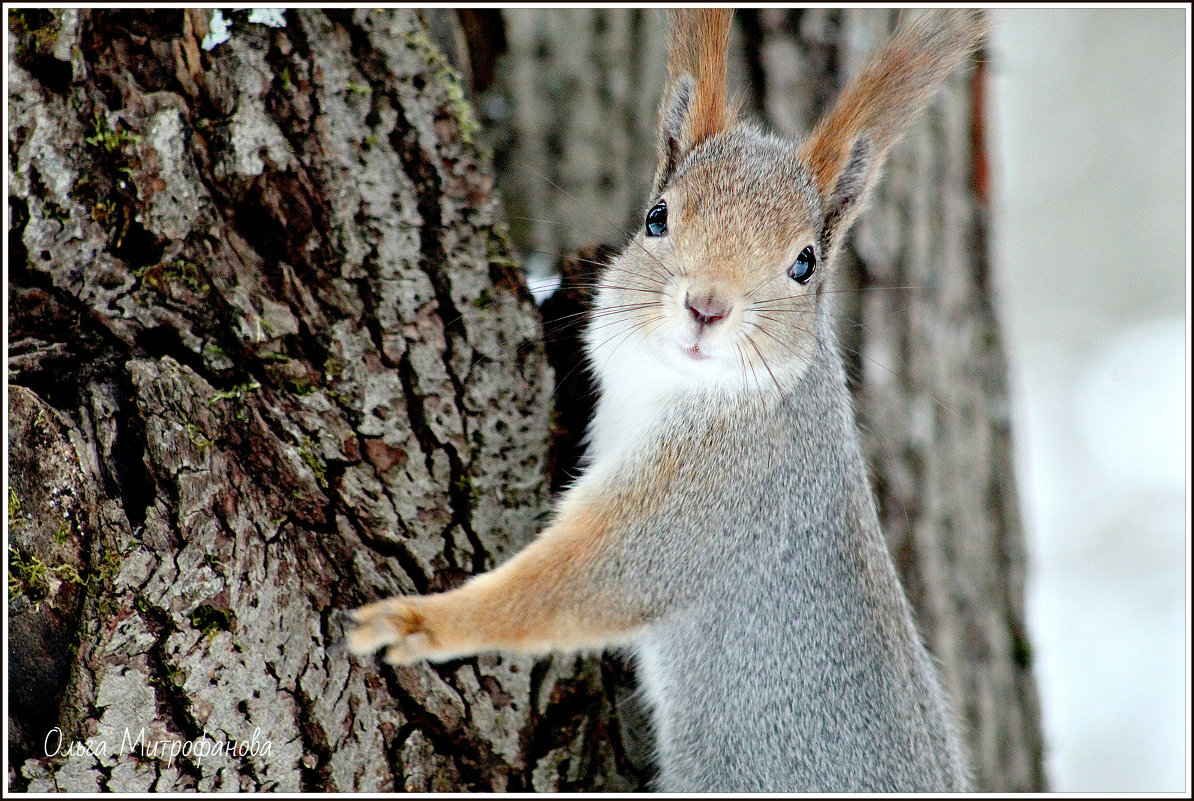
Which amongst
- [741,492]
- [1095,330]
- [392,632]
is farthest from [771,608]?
[1095,330]

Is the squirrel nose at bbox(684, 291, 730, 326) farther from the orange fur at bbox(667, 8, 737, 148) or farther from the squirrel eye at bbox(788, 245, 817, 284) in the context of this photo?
the orange fur at bbox(667, 8, 737, 148)

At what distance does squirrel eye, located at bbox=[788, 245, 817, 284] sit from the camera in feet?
6.80

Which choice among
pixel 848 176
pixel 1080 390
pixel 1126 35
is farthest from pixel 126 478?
pixel 1080 390

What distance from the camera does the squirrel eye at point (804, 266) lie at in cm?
207

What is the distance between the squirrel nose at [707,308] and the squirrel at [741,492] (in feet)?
0.24

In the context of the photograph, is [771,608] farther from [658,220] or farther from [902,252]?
[902,252]

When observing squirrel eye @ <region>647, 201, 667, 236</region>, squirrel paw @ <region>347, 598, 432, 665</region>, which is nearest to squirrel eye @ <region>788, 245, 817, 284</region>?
squirrel eye @ <region>647, 201, 667, 236</region>

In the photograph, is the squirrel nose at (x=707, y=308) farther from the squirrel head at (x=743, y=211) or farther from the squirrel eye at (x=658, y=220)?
the squirrel eye at (x=658, y=220)

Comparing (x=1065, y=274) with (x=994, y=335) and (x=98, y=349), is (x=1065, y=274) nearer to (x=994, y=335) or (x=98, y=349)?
(x=994, y=335)

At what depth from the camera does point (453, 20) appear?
8.34 ft

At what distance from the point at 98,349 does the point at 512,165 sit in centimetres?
193

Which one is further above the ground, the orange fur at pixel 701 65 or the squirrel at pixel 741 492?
the orange fur at pixel 701 65

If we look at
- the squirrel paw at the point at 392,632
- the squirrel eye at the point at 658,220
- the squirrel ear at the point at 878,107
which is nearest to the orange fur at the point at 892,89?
the squirrel ear at the point at 878,107

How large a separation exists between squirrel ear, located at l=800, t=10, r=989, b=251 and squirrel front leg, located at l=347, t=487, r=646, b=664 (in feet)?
3.11
